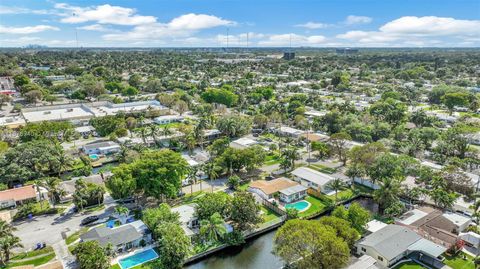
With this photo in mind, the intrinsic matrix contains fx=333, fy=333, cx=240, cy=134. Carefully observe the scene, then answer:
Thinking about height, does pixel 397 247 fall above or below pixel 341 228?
below

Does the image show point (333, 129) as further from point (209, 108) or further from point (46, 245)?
point (46, 245)

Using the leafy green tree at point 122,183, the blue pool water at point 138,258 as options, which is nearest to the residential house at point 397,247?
the blue pool water at point 138,258

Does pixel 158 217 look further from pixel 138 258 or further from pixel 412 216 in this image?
pixel 412 216

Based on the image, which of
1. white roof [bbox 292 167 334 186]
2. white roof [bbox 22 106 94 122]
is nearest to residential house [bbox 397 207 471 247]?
white roof [bbox 292 167 334 186]

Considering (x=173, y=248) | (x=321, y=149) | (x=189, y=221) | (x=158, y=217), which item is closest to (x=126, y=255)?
(x=158, y=217)

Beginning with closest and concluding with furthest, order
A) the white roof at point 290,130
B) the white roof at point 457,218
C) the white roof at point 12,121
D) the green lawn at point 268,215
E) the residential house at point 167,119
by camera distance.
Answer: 1. the white roof at point 457,218
2. the green lawn at point 268,215
3. the white roof at point 290,130
4. the white roof at point 12,121
5. the residential house at point 167,119

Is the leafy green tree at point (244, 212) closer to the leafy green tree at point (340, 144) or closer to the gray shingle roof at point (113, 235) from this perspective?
the gray shingle roof at point (113, 235)

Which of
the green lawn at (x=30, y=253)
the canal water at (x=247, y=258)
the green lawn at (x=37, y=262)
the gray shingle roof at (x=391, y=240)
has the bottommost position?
the canal water at (x=247, y=258)
